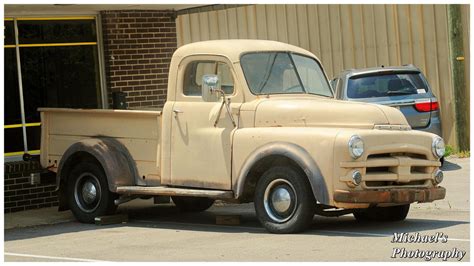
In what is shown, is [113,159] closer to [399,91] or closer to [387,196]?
[387,196]

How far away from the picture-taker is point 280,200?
1180 centimetres

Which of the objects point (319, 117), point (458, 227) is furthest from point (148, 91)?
point (458, 227)

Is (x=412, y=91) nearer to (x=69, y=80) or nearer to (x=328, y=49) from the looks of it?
(x=328, y=49)

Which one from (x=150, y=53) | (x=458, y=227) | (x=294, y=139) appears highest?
(x=150, y=53)

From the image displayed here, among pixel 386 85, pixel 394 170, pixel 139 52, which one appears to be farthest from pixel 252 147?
pixel 386 85

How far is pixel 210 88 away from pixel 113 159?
64.5 inches

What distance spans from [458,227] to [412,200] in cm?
62

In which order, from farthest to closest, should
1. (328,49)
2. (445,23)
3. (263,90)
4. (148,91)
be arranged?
(328,49) < (445,23) < (148,91) < (263,90)

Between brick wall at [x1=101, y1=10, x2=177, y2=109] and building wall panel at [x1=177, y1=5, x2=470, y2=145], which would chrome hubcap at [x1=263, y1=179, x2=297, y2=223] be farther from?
building wall panel at [x1=177, y1=5, x2=470, y2=145]

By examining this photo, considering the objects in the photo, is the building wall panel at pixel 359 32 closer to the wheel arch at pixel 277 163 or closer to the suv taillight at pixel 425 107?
the suv taillight at pixel 425 107

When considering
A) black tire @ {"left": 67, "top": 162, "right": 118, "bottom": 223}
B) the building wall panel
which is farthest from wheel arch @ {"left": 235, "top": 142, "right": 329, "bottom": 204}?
the building wall panel

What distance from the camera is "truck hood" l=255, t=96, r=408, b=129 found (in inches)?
465

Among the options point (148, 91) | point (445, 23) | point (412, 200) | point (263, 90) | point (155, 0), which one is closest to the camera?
point (412, 200)

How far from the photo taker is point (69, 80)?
53.1ft
